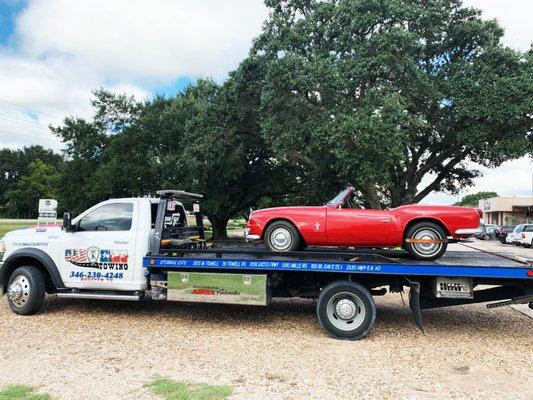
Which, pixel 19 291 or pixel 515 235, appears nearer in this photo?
pixel 19 291

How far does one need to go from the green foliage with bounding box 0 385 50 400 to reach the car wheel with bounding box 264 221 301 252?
3811mm

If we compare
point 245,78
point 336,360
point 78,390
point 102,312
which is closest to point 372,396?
point 336,360

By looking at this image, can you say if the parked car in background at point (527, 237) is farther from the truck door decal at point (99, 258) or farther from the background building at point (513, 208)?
the background building at point (513, 208)

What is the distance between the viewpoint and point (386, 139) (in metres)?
17.9

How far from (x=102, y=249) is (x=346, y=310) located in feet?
12.9

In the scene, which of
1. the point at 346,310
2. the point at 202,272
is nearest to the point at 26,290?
the point at 202,272

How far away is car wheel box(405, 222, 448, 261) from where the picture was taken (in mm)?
6730

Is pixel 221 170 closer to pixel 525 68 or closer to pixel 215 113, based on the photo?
pixel 215 113

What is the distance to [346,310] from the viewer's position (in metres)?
6.44

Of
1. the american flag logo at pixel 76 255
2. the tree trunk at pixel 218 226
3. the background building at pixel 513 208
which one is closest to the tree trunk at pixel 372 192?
the tree trunk at pixel 218 226

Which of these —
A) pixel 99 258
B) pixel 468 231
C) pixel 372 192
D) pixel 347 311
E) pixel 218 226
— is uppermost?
pixel 372 192

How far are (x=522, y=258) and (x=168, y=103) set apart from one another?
2850 centimetres

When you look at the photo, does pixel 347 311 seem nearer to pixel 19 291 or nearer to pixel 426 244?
pixel 426 244

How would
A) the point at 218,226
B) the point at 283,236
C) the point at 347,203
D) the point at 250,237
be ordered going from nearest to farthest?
the point at 283,236 → the point at 250,237 → the point at 347,203 → the point at 218,226
